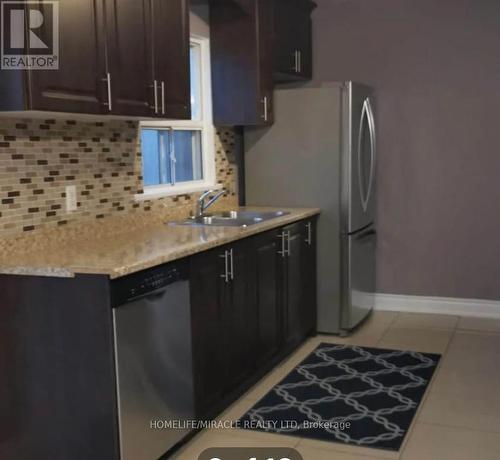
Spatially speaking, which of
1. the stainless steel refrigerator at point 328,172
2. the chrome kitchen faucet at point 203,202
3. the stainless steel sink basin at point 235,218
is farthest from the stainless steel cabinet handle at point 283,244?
the stainless steel refrigerator at point 328,172

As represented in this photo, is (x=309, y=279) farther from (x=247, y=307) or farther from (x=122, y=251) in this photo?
(x=122, y=251)

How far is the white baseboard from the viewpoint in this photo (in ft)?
16.0

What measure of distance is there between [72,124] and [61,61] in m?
0.61

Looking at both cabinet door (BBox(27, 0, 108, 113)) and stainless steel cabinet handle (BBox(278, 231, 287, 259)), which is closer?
cabinet door (BBox(27, 0, 108, 113))

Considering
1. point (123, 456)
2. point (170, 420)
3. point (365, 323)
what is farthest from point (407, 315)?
point (123, 456)

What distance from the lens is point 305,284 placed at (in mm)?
4309

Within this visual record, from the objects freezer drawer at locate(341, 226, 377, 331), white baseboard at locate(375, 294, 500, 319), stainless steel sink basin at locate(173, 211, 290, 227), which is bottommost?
white baseboard at locate(375, 294, 500, 319)

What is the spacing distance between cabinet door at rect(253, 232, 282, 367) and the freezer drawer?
0.75m

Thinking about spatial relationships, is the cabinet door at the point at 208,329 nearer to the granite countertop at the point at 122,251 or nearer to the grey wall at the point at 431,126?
the granite countertop at the point at 122,251

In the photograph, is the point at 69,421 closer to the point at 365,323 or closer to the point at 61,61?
the point at 61,61

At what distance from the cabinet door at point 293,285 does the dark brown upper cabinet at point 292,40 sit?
1206 millimetres

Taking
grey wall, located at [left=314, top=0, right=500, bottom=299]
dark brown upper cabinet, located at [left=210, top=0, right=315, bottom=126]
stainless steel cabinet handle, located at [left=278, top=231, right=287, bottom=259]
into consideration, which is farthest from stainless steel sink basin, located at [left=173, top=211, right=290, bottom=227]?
grey wall, located at [left=314, top=0, right=500, bottom=299]

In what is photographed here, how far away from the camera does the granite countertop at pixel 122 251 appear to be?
7.78 ft

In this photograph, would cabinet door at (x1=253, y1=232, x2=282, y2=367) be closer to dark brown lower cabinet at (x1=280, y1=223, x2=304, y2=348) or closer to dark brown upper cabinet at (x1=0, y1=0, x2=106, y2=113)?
dark brown lower cabinet at (x1=280, y1=223, x2=304, y2=348)
